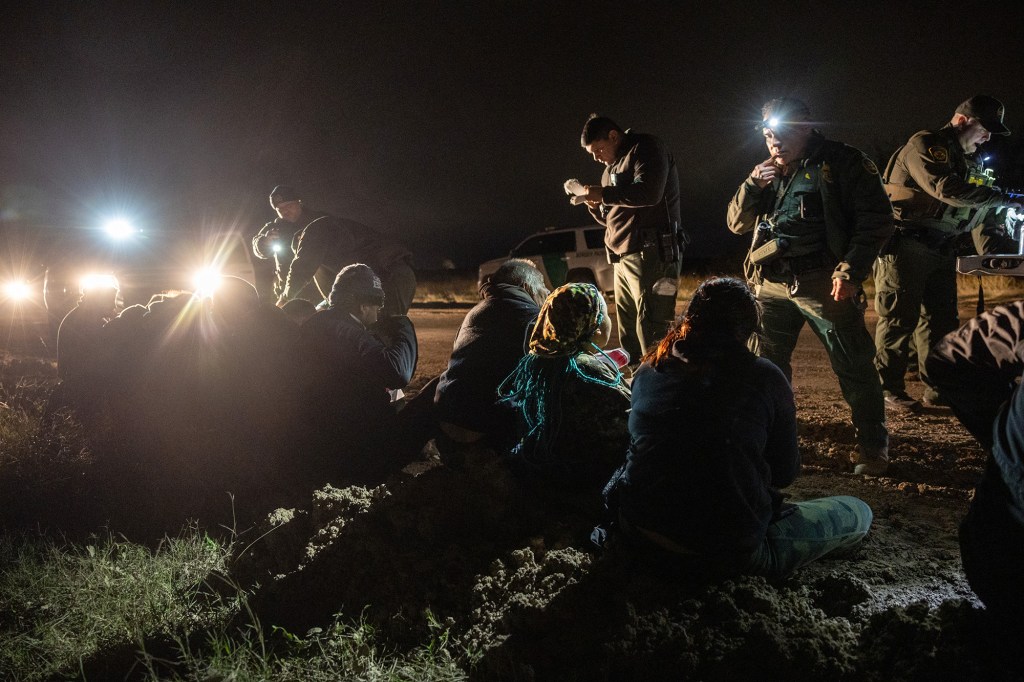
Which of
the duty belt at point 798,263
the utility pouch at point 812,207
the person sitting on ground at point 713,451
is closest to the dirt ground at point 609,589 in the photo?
the person sitting on ground at point 713,451

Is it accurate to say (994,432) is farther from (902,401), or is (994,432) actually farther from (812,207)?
(902,401)

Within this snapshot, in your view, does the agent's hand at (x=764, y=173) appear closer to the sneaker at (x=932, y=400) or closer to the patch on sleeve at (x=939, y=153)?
the patch on sleeve at (x=939, y=153)

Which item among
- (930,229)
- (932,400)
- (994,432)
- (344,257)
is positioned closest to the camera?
(994,432)

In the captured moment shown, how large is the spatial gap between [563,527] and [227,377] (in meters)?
2.14

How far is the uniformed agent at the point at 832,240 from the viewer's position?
10.7ft

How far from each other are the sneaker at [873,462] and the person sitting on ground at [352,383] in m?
2.54

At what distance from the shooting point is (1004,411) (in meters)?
1.66

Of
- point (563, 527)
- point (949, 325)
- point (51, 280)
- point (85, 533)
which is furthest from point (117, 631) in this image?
point (51, 280)

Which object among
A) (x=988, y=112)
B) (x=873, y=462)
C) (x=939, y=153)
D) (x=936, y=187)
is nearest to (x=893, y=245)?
(x=936, y=187)

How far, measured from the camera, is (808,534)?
2.25 metres

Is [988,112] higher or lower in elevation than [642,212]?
higher

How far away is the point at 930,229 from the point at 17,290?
42.2 ft

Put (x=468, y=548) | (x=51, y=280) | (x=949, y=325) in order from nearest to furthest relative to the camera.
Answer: (x=468, y=548) → (x=949, y=325) → (x=51, y=280)

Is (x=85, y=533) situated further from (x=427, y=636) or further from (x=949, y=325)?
(x=949, y=325)
